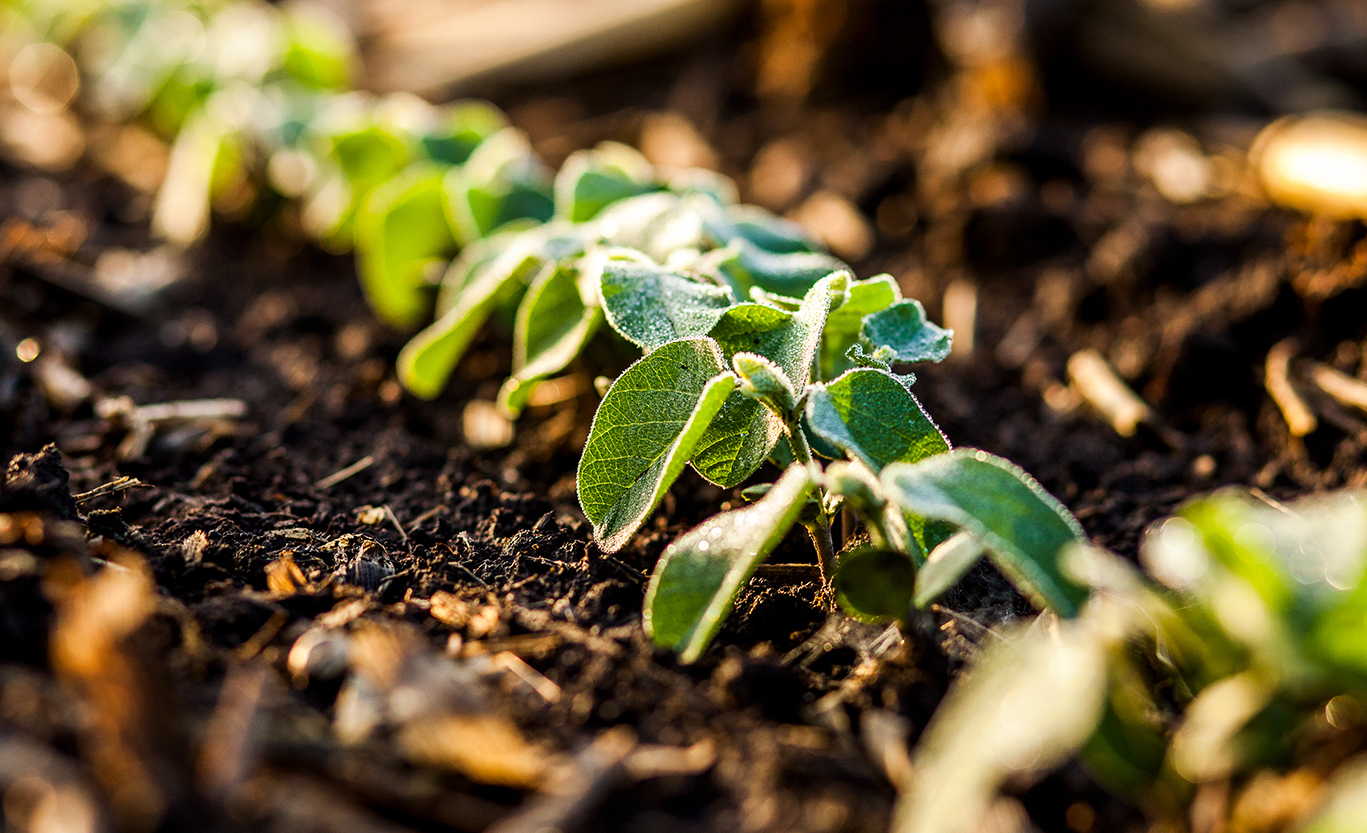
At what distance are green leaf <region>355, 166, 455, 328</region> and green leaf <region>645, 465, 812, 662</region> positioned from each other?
118cm

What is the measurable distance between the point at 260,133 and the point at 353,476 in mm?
1215

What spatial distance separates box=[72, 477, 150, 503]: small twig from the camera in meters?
1.30

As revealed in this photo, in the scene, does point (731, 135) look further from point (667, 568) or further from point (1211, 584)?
point (1211, 584)

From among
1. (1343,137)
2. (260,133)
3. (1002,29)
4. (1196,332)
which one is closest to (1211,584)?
(1196,332)


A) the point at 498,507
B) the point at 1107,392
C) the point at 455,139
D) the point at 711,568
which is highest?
the point at 455,139

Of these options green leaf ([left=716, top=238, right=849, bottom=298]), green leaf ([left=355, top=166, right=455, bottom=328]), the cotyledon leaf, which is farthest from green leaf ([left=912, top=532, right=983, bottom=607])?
green leaf ([left=355, top=166, right=455, bottom=328])

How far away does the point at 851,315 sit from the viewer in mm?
1291

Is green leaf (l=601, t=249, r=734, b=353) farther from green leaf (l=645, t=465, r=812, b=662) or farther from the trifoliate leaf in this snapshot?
the trifoliate leaf

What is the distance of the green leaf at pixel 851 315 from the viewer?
1227 mm

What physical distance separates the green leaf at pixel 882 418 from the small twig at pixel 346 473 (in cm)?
80

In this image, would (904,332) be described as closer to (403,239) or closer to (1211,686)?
(1211,686)

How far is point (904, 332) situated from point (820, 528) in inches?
12.2

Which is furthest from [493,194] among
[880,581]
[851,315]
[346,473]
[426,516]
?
[880,581]

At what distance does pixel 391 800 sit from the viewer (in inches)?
31.2
